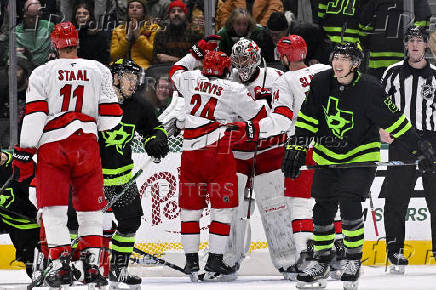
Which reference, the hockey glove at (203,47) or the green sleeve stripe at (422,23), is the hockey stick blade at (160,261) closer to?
the hockey glove at (203,47)

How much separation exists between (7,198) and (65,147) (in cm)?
125

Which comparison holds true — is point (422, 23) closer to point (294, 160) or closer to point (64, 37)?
point (294, 160)

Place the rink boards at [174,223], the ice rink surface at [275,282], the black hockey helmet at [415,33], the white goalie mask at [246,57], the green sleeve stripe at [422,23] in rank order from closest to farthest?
the ice rink surface at [275,282], the white goalie mask at [246,57], the black hockey helmet at [415,33], the rink boards at [174,223], the green sleeve stripe at [422,23]

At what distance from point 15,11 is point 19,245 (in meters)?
1.92

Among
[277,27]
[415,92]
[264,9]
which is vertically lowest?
[415,92]

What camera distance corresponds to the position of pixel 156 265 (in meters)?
8.09

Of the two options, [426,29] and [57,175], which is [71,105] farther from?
[426,29]

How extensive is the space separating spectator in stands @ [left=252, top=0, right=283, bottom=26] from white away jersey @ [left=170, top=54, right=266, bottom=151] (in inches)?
61.1

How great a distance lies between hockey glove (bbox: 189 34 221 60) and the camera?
768 centimetres

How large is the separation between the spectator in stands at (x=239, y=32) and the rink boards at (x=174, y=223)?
3.07 ft

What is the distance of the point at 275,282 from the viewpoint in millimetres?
7359

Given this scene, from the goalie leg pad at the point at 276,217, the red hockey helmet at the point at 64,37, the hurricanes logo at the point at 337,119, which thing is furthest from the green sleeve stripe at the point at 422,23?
the red hockey helmet at the point at 64,37

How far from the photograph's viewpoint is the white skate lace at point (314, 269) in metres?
6.62

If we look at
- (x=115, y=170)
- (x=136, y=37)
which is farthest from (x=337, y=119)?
(x=136, y=37)
